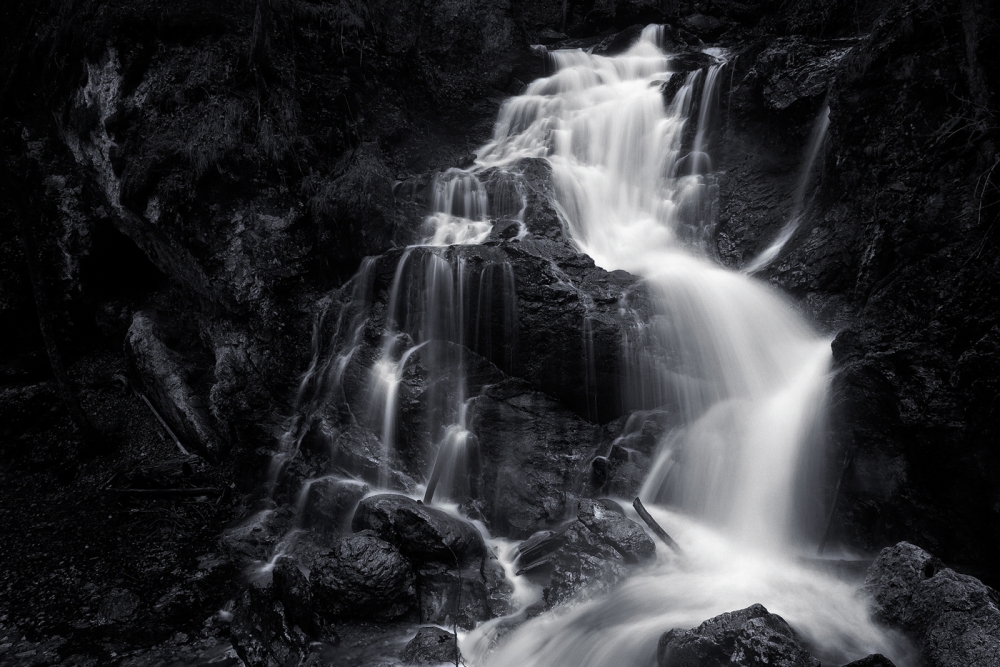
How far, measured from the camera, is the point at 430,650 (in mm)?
5969

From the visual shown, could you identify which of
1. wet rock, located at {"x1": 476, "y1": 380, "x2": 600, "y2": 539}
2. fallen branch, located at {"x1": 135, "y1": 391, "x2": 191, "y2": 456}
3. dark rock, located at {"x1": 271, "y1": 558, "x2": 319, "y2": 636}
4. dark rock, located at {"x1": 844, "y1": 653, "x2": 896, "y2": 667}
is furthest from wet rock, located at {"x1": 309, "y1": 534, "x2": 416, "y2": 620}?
fallen branch, located at {"x1": 135, "y1": 391, "x2": 191, "y2": 456}

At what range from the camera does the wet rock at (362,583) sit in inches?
261

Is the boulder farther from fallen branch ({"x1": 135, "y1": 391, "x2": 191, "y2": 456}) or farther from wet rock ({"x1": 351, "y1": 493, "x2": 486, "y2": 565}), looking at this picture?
fallen branch ({"x1": 135, "y1": 391, "x2": 191, "y2": 456})

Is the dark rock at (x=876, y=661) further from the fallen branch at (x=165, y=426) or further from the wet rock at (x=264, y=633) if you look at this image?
the fallen branch at (x=165, y=426)

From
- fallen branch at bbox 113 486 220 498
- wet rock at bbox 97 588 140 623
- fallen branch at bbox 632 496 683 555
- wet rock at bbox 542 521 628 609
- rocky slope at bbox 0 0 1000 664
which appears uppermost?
rocky slope at bbox 0 0 1000 664

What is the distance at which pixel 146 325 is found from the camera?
12.1 metres

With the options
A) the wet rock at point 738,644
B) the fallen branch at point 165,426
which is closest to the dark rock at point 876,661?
the wet rock at point 738,644

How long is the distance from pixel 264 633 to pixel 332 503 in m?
2.53

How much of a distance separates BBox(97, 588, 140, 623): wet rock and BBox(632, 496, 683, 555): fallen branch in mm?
6636

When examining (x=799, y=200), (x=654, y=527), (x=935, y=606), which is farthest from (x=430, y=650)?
(x=799, y=200)

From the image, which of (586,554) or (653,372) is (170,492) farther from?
(653,372)

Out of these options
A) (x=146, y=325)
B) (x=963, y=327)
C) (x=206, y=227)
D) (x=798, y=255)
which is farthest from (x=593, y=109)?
(x=146, y=325)

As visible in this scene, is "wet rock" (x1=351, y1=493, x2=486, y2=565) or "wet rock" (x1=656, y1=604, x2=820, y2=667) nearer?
"wet rock" (x1=656, y1=604, x2=820, y2=667)

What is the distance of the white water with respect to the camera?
607 cm
